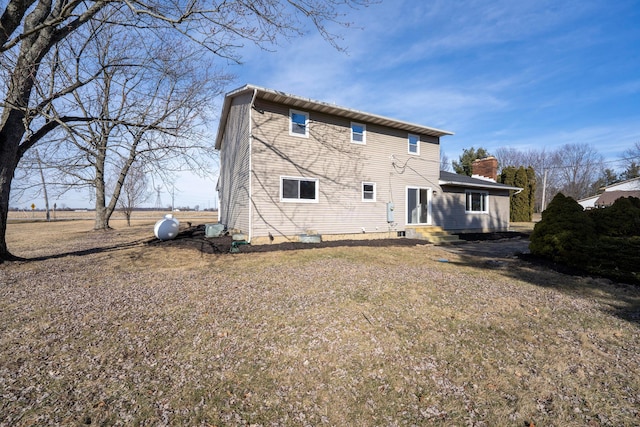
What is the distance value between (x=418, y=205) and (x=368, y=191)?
11.5 feet

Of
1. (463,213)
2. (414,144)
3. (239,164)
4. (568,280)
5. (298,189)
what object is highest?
(414,144)

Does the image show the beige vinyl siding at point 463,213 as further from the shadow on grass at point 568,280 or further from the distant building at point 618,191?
the distant building at point 618,191

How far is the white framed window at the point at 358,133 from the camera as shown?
43.4ft

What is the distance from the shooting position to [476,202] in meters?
17.6

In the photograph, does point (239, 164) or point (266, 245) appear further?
point (239, 164)

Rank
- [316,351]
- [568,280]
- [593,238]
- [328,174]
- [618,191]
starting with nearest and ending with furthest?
[316,351] < [568,280] < [593,238] < [328,174] < [618,191]

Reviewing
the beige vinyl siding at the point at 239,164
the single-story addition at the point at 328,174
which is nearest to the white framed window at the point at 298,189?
the single-story addition at the point at 328,174

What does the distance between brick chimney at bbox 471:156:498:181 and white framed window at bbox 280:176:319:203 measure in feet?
50.0

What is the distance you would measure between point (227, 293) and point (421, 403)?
12.7ft

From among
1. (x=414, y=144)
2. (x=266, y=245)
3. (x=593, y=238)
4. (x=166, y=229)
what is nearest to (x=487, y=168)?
(x=414, y=144)

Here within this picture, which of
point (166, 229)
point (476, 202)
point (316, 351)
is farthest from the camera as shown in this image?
point (476, 202)

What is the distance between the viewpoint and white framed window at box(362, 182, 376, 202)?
13461 millimetres

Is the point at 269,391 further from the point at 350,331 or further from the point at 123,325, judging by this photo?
the point at 123,325

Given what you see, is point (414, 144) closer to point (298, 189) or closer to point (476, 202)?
point (476, 202)
